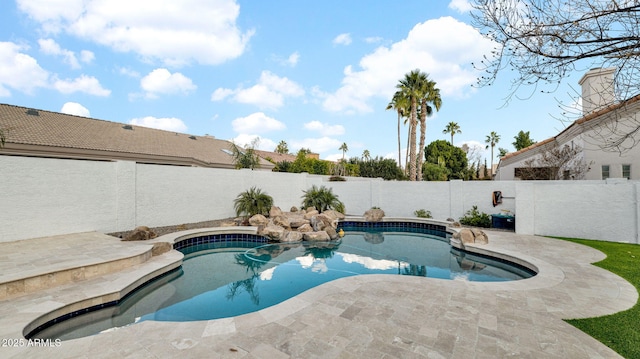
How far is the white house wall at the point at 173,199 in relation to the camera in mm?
7793

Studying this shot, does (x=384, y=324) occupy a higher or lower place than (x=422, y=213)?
lower

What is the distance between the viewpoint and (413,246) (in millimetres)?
9883

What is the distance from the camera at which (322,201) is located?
1519cm

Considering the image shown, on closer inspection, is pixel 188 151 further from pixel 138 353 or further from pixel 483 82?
pixel 483 82

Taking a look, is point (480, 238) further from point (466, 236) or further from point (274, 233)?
point (274, 233)

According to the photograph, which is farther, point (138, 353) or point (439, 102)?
point (439, 102)

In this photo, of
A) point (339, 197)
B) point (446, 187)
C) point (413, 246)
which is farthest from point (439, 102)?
point (413, 246)

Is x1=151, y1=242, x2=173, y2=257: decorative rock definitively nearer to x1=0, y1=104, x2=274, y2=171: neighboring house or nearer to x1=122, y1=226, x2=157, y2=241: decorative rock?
x1=122, y1=226, x2=157, y2=241: decorative rock

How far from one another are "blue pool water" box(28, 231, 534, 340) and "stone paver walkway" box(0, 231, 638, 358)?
0.77m

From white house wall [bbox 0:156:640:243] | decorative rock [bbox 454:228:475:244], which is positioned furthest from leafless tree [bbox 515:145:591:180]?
decorative rock [bbox 454:228:475:244]

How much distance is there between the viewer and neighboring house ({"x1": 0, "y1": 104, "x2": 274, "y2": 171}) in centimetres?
1203

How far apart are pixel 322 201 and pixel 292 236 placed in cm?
507

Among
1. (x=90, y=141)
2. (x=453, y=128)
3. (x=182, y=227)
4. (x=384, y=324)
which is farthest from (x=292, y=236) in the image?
(x=453, y=128)

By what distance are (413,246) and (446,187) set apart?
5.11 meters
